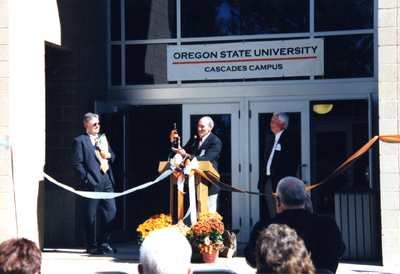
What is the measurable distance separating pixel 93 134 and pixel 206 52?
2.53 meters

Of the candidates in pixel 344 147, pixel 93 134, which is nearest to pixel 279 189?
pixel 93 134

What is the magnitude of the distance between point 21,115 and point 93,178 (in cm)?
128

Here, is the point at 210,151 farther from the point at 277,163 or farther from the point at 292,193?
the point at 292,193

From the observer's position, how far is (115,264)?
6691 mm

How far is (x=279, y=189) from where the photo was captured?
3.96 meters

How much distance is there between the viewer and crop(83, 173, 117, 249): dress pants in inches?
295

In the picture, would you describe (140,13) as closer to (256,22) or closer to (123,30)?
(123,30)

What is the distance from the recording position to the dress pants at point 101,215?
7.49 metres

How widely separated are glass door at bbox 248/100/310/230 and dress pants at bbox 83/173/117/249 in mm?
2418

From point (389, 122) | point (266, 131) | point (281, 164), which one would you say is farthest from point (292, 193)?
point (266, 131)

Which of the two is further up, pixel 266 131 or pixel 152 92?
pixel 152 92

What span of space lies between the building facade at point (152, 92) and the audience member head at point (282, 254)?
486 centimetres

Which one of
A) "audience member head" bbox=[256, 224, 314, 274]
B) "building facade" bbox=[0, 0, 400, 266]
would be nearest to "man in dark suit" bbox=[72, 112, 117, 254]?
"building facade" bbox=[0, 0, 400, 266]

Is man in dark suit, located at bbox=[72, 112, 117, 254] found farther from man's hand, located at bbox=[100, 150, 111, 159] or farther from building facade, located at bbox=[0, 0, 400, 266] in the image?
building facade, located at bbox=[0, 0, 400, 266]
